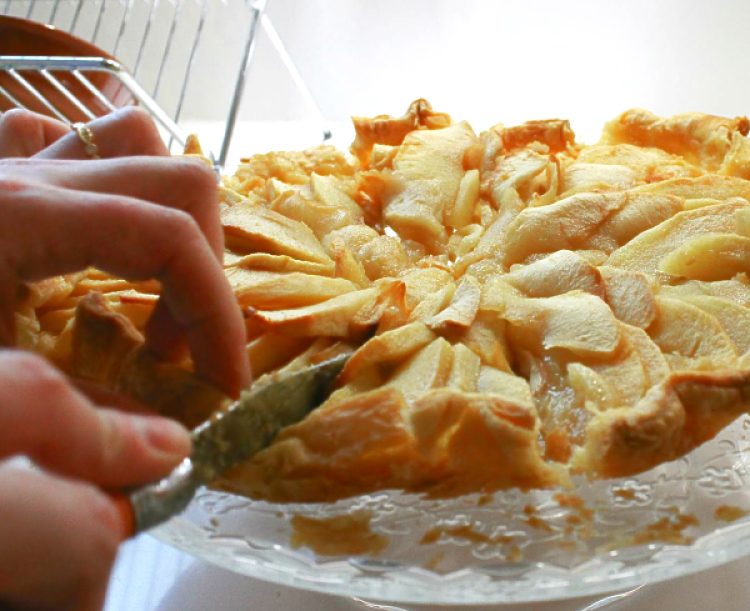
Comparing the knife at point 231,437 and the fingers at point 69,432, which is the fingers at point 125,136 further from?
the fingers at point 69,432

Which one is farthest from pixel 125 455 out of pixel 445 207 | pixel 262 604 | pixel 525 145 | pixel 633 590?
pixel 525 145

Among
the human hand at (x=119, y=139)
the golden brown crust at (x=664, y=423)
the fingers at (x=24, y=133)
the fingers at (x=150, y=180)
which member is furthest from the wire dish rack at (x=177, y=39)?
the golden brown crust at (x=664, y=423)

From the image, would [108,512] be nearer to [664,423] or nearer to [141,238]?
[141,238]

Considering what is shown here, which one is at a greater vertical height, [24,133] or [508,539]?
[24,133]

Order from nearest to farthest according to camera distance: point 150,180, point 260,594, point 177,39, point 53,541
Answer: point 53,541, point 150,180, point 260,594, point 177,39

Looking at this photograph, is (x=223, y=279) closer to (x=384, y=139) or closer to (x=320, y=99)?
(x=384, y=139)

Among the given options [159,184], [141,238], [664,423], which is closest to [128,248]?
[141,238]
